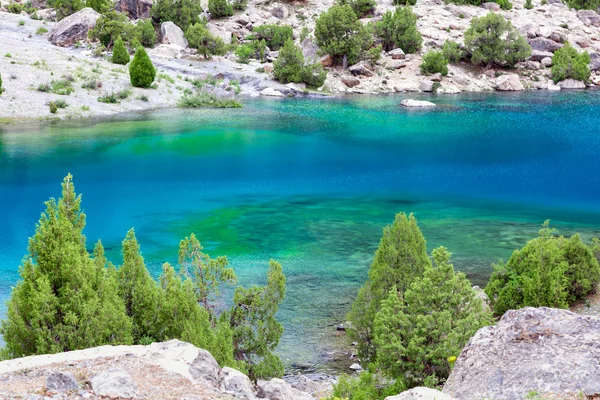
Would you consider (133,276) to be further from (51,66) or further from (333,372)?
(51,66)

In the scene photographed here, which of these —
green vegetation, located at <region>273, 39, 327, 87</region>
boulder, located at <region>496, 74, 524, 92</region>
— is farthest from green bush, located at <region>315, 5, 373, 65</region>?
boulder, located at <region>496, 74, 524, 92</region>

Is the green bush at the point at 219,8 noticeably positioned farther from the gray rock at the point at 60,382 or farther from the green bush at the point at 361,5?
the gray rock at the point at 60,382

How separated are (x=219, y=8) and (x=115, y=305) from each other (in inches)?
2874

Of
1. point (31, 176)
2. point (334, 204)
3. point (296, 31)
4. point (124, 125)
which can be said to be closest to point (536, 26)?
point (296, 31)

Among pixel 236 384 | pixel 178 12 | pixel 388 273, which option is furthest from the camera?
pixel 178 12

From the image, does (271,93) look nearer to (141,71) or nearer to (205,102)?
(205,102)

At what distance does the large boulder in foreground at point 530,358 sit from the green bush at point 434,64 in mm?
60234

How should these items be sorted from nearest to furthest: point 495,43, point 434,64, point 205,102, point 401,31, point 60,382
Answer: point 60,382
point 205,102
point 434,64
point 495,43
point 401,31

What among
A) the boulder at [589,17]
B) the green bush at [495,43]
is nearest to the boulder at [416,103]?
the green bush at [495,43]

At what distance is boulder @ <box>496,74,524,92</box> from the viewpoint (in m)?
65.9

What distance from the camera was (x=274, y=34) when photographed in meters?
72.6

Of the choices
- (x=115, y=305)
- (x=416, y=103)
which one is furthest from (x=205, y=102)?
(x=115, y=305)

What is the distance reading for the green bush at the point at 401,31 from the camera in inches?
2756

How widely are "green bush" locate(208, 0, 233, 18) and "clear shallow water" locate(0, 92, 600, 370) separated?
108ft
